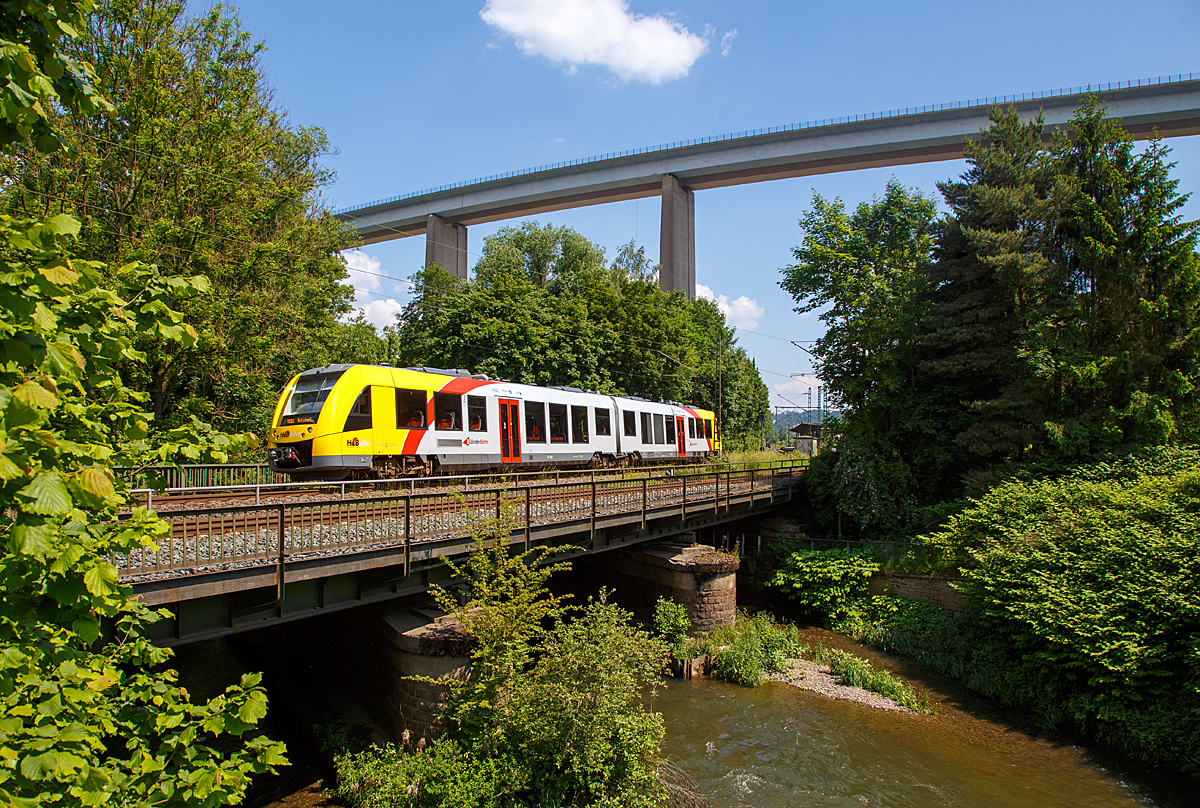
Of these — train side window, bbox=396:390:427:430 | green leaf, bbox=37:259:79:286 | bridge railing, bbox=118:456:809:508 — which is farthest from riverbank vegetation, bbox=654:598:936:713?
green leaf, bbox=37:259:79:286

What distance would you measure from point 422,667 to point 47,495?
8.92m

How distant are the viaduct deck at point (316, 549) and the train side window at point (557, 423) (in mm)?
7509

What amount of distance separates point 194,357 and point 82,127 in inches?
278

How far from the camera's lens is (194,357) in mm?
18641

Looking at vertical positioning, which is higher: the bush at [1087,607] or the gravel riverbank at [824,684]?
the bush at [1087,607]

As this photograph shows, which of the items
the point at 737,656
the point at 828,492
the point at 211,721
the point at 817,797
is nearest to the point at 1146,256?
the point at 828,492

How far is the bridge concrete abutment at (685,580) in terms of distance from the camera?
17656 millimetres

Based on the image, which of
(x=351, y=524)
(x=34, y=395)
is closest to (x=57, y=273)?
(x=34, y=395)

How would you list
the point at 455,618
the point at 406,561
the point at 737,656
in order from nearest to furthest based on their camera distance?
the point at 406,561
the point at 455,618
the point at 737,656

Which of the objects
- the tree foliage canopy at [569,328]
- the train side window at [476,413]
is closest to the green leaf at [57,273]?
the train side window at [476,413]

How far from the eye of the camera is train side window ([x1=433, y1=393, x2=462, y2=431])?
17.2 metres

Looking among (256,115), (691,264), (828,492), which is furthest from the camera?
(691,264)

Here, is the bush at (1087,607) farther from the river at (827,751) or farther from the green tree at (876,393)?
the green tree at (876,393)

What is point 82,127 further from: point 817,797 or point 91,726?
point 817,797
